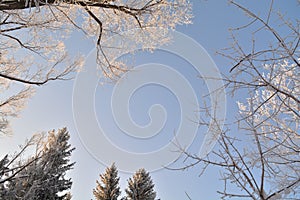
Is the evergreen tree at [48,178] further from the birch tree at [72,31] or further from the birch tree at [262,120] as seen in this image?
the birch tree at [262,120]

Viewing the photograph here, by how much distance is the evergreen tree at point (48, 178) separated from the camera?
8858 millimetres

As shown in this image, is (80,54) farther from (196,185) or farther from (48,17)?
(196,185)

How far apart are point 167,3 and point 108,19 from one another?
1.05m

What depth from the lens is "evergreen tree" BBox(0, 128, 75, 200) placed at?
886cm

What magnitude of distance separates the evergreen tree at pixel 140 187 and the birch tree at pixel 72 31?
9323mm

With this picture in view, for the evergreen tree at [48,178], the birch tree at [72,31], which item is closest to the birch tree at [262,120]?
the birch tree at [72,31]

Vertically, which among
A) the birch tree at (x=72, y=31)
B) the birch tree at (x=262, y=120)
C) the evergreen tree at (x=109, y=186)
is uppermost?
the evergreen tree at (x=109, y=186)

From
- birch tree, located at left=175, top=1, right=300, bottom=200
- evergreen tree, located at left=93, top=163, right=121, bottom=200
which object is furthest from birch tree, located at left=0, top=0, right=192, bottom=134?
evergreen tree, located at left=93, top=163, right=121, bottom=200

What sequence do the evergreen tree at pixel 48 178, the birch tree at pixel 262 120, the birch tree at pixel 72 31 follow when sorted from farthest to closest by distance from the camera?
the evergreen tree at pixel 48 178 < the birch tree at pixel 72 31 < the birch tree at pixel 262 120

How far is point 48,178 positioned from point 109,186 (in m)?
3.52

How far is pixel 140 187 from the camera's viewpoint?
13617 millimetres

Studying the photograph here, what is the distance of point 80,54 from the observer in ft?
17.0

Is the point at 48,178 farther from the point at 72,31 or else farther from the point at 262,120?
the point at 262,120

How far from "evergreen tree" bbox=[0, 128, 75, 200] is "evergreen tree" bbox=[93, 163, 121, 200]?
5.99 ft
